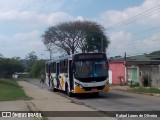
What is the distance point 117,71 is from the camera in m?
51.5

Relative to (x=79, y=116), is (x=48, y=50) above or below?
above

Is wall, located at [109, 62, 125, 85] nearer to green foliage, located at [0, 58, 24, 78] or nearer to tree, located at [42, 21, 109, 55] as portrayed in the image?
tree, located at [42, 21, 109, 55]

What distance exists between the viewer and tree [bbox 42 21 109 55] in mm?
78125

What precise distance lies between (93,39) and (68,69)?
49.6m

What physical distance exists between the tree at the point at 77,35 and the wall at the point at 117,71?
82.5ft

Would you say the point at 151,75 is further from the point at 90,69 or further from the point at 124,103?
the point at 124,103

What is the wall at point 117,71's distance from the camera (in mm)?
49875

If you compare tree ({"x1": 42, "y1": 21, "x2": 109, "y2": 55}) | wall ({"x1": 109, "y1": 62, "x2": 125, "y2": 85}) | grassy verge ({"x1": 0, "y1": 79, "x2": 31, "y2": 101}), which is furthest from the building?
tree ({"x1": 42, "y1": 21, "x2": 109, "y2": 55})

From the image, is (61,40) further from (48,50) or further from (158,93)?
(158,93)

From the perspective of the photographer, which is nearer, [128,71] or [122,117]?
[122,117]

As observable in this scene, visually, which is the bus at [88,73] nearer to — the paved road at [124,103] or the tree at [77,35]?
the paved road at [124,103]

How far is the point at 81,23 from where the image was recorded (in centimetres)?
7844

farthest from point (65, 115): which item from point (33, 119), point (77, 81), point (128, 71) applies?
point (128, 71)

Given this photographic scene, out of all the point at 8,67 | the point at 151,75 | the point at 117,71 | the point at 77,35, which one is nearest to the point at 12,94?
the point at 151,75
